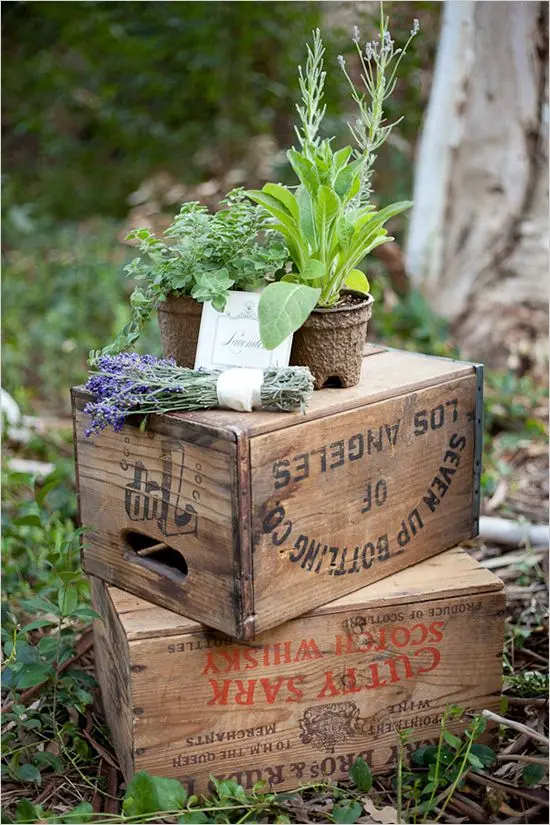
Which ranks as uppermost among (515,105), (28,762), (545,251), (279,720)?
(515,105)

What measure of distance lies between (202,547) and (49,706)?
0.66 meters

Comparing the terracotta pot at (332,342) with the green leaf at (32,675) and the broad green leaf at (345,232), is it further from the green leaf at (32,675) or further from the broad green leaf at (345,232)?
the green leaf at (32,675)

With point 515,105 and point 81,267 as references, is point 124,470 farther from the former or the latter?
point 81,267

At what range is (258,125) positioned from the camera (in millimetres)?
6348

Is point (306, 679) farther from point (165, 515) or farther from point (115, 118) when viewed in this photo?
point (115, 118)

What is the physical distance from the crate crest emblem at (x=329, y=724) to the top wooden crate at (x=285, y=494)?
0.25m

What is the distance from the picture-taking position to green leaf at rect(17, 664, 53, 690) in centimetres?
204

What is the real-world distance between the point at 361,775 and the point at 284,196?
1.23 metres

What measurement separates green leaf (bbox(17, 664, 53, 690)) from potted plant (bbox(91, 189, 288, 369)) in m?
0.70

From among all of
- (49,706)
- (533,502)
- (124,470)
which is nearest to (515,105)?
(533,502)

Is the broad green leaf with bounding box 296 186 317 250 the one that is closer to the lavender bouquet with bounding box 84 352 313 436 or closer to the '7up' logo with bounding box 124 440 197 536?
the lavender bouquet with bounding box 84 352 313 436

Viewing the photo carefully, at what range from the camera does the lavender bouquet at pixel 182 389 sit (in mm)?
1848

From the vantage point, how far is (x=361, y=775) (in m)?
1.99

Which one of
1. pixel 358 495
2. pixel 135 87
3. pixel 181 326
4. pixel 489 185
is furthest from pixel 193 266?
pixel 135 87
